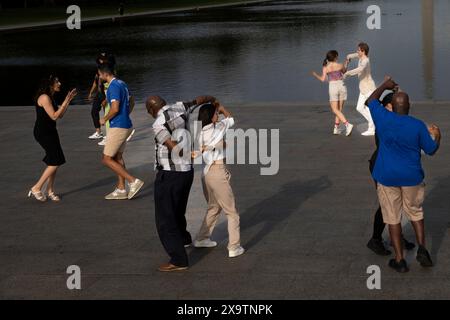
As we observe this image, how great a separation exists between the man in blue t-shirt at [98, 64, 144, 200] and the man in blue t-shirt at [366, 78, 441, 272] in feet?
12.8

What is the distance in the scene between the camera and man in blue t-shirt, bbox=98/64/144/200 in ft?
36.4

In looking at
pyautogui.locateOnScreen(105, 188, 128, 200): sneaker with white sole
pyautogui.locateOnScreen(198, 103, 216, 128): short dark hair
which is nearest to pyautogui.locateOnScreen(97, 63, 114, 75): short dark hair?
pyautogui.locateOnScreen(105, 188, 128, 200): sneaker with white sole

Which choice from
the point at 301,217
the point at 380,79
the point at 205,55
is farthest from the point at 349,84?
the point at 301,217

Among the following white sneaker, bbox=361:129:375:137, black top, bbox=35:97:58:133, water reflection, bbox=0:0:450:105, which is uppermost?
black top, bbox=35:97:58:133

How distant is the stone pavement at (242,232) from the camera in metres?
7.91

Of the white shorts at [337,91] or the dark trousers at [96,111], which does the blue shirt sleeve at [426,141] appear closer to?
the white shorts at [337,91]

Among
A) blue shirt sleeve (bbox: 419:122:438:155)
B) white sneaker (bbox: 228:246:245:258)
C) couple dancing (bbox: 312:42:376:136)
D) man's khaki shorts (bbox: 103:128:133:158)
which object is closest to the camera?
blue shirt sleeve (bbox: 419:122:438:155)

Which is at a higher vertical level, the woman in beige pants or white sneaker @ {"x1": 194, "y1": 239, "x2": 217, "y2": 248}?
the woman in beige pants

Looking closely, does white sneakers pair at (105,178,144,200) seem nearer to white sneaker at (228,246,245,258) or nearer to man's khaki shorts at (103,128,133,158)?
man's khaki shorts at (103,128,133,158)

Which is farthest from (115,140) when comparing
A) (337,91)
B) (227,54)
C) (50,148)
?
(227,54)

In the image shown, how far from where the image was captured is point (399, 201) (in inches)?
321

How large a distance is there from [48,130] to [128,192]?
1.22 metres

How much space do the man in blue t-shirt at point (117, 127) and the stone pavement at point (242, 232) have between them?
0.66 ft

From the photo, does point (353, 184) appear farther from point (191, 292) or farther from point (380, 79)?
point (380, 79)
